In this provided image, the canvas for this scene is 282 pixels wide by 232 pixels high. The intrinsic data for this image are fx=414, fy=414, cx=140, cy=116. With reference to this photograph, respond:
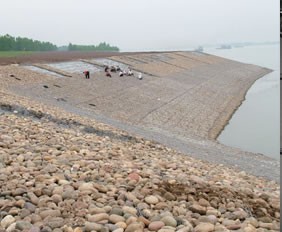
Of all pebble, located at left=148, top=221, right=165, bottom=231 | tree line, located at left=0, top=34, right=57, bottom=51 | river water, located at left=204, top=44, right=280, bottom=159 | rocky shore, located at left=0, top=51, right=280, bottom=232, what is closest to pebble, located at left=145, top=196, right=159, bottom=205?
rocky shore, located at left=0, top=51, right=280, bottom=232

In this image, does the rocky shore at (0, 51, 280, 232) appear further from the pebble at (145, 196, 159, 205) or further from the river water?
the river water

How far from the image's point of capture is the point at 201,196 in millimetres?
5652

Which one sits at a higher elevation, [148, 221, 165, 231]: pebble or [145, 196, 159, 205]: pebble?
[145, 196, 159, 205]: pebble

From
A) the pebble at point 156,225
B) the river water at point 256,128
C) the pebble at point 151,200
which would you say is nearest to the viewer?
the pebble at point 156,225

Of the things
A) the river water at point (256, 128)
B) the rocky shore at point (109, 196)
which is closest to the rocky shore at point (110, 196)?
the rocky shore at point (109, 196)

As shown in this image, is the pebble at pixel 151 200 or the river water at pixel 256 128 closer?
the pebble at pixel 151 200

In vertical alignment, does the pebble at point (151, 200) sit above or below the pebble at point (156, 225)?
above

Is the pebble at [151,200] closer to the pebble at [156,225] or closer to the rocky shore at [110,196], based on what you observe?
the rocky shore at [110,196]

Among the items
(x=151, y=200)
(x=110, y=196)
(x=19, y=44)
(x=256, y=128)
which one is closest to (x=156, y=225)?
(x=151, y=200)

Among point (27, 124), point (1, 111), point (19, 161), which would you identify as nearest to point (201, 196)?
point (19, 161)

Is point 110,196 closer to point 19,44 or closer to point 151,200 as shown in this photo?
point 151,200

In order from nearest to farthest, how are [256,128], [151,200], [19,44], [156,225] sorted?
[156,225] → [151,200] → [256,128] → [19,44]

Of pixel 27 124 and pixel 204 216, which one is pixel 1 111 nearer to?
pixel 27 124

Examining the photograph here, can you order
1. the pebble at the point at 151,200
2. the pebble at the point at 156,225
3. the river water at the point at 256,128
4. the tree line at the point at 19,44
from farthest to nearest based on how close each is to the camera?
the tree line at the point at 19,44 < the river water at the point at 256,128 < the pebble at the point at 151,200 < the pebble at the point at 156,225
